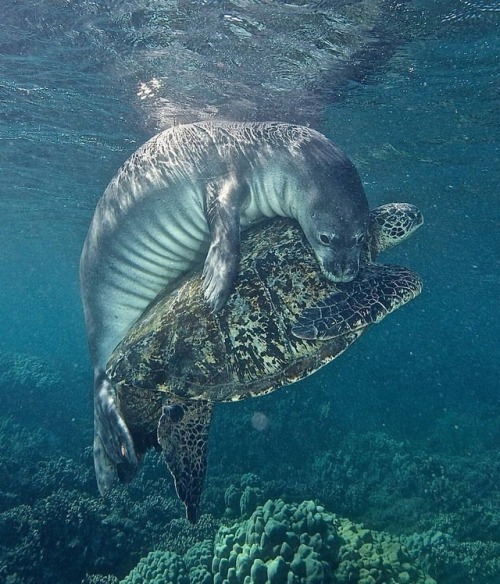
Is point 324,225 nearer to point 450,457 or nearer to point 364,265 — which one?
point 364,265

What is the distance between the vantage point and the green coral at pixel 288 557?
17.4 ft

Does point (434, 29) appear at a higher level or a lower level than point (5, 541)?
higher

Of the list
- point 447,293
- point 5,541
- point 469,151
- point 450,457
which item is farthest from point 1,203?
point 447,293

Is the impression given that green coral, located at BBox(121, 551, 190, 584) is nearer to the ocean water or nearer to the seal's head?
the ocean water

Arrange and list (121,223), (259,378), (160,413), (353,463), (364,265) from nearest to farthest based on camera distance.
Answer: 1. (259,378)
2. (160,413)
3. (364,265)
4. (121,223)
5. (353,463)

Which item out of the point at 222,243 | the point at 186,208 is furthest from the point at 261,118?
the point at 222,243

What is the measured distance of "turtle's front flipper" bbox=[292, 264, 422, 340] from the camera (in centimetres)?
380

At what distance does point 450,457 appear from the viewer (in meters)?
15.2

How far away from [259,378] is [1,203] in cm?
2734

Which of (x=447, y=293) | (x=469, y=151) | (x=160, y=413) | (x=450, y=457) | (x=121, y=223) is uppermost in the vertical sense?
(x=121, y=223)

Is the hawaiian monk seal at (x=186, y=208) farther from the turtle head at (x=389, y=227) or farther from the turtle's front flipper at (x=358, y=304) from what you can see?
the turtle head at (x=389, y=227)

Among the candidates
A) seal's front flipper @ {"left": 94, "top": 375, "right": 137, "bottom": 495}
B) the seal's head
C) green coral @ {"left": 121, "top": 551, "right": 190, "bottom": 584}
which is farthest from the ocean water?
the seal's head

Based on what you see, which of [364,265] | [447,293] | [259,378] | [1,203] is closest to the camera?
[259,378]

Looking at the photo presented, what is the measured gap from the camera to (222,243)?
452 cm
